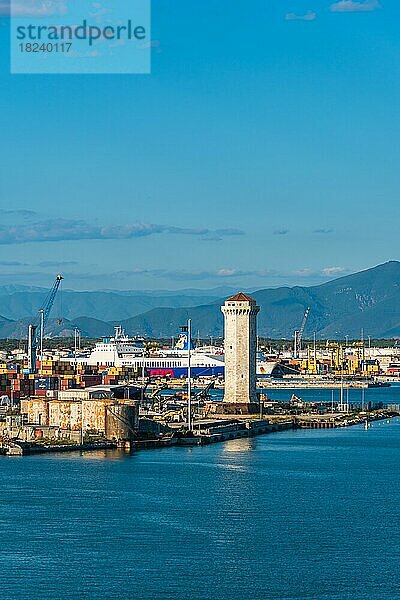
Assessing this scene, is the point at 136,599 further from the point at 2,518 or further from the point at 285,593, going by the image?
the point at 2,518

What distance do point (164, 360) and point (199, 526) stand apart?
232ft

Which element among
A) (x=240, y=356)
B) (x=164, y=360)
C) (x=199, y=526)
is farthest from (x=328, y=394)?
(x=199, y=526)

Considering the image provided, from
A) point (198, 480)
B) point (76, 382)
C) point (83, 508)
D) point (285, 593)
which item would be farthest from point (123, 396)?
point (285, 593)

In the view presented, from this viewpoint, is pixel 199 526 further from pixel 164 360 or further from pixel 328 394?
pixel 164 360

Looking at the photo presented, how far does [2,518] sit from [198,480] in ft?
23.2

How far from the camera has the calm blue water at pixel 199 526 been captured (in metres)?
21.4

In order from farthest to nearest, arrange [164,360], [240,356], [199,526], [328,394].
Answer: [164,360] < [328,394] < [240,356] < [199,526]

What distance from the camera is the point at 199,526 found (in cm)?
2620

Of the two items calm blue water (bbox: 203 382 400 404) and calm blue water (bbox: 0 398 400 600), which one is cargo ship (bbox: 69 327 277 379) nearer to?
calm blue water (bbox: 203 382 400 404)

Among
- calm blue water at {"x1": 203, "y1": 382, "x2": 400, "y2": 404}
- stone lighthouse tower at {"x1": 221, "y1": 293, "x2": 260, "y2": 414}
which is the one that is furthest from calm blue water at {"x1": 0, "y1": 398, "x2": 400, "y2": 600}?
calm blue water at {"x1": 203, "y1": 382, "x2": 400, "y2": 404}

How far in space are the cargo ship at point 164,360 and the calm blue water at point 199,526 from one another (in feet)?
181

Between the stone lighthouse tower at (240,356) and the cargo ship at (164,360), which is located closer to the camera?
the stone lighthouse tower at (240,356)

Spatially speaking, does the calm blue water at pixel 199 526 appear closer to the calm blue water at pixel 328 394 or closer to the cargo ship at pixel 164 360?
the calm blue water at pixel 328 394

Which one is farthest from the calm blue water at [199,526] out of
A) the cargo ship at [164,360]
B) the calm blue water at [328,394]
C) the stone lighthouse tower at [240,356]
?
the cargo ship at [164,360]
